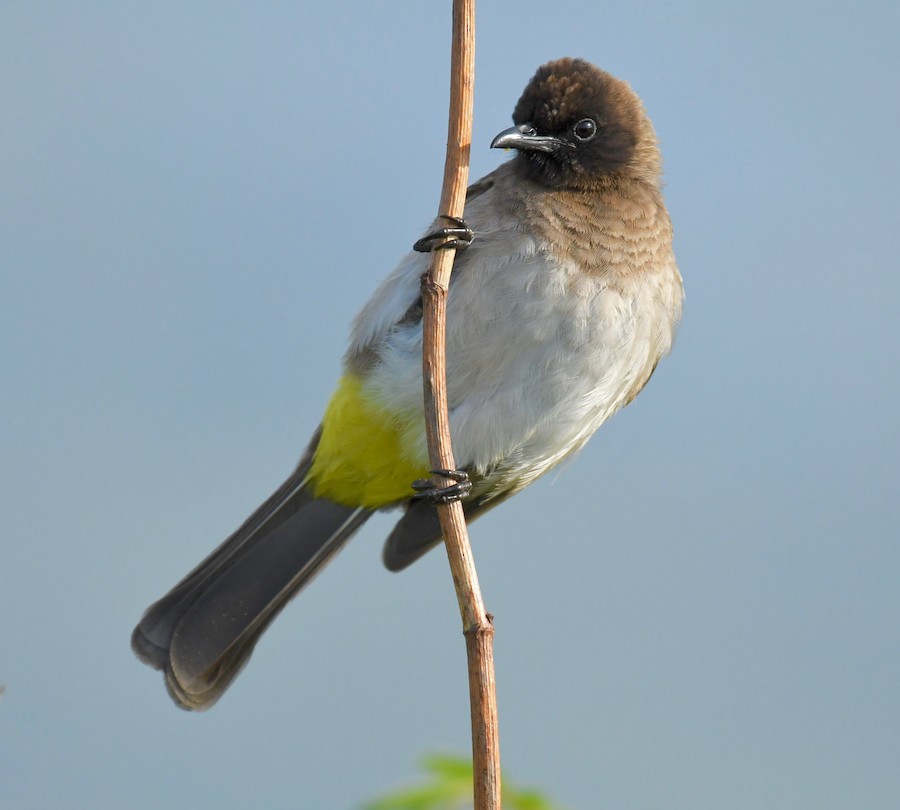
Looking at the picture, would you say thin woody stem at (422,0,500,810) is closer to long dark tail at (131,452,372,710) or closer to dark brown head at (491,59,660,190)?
dark brown head at (491,59,660,190)

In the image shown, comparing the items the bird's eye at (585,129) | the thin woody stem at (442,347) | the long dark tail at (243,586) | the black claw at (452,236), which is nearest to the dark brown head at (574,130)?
the bird's eye at (585,129)

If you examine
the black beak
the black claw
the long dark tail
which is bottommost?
the long dark tail

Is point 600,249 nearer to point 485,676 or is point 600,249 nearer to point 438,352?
point 438,352

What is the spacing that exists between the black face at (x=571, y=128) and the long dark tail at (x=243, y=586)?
115 centimetres

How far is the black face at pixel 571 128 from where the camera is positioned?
3.01 meters

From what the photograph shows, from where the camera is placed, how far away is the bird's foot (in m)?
1.99

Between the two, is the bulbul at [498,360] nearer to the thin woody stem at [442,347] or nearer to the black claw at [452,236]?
the black claw at [452,236]

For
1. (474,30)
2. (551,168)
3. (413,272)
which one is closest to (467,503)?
(413,272)

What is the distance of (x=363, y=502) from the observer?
341 cm

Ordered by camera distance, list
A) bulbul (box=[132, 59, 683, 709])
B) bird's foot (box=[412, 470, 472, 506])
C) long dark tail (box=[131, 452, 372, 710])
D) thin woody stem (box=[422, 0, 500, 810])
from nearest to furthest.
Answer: thin woody stem (box=[422, 0, 500, 810]) < bird's foot (box=[412, 470, 472, 506]) < bulbul (box=[132, 59, 683, 709]) < long dark tail (box=[131, 452, 372, 710])

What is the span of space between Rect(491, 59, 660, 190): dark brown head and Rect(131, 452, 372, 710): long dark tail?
1147 millimetres

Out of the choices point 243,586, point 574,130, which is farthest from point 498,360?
point 243,586

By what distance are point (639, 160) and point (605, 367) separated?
73 centimetres

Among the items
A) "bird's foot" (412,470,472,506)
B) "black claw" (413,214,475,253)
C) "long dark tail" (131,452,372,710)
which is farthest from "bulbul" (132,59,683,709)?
"bird's foot" (412,470,472,506)
